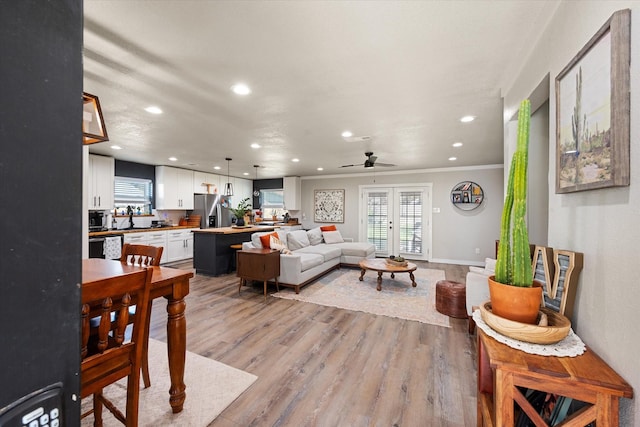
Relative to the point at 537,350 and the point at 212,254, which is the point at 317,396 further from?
the point at 212,254

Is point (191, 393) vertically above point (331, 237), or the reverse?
point (331, 237)

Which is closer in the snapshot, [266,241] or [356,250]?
[266,241]

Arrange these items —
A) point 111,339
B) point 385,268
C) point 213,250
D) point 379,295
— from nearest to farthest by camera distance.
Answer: point 111,339
point 379,295
point 385,268
point 213,250

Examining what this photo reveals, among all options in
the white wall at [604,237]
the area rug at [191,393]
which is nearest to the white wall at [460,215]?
the white wall at [604,237]

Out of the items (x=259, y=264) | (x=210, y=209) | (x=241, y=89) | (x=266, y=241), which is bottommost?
(x=259, y=264)

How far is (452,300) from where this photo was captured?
319 centimetres

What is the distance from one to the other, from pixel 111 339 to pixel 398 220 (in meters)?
6.62

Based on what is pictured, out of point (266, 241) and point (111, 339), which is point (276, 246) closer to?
point (266, 241)

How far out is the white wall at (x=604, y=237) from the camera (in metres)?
0.83

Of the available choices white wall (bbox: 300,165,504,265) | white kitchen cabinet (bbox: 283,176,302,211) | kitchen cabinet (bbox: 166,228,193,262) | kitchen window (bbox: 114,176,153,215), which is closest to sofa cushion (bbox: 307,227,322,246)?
white kitchen cabinet (bbox: 283,176,302,211)

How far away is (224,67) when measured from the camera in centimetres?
208

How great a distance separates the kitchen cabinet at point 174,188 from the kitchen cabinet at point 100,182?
1.04 m

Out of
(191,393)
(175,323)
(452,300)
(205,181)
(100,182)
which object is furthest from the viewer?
(205,181)

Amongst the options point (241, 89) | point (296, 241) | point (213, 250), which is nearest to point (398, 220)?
point (296, 241)
